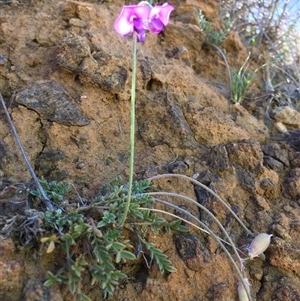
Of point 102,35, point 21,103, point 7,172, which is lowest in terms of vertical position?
point 7,172

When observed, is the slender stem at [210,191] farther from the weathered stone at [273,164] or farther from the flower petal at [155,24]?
the flower petal at [155,24]

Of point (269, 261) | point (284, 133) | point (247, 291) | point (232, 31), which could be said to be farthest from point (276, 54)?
point (247, 291)

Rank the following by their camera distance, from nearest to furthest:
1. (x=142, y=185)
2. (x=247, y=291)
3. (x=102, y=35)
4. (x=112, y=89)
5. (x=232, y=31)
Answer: (x=247, y=291)
(x=142, y=185)
(x=112, y=89)
(x=102, y=35)
(x=232, y=31)

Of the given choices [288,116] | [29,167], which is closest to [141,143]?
[29,167]

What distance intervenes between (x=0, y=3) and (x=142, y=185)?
6.02 ft

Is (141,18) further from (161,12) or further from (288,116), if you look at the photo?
(288,116)

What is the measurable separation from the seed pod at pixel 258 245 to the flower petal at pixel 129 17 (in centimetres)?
127

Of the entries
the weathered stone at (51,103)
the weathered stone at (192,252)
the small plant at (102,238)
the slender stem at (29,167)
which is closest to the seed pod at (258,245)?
the weathered stone at (192,252)

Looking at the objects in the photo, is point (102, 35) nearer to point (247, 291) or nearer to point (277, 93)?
point (277, 93)

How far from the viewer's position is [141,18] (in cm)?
173

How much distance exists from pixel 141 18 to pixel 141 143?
45.0 inches

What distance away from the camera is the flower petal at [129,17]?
1703mm

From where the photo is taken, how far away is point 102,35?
3105 millimetres

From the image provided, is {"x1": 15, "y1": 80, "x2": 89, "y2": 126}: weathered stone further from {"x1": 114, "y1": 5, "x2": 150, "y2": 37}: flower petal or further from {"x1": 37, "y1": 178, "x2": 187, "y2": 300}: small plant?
{"x1": 114, "y1": 5, "x2": 150, "y2": 37}: flower petal
